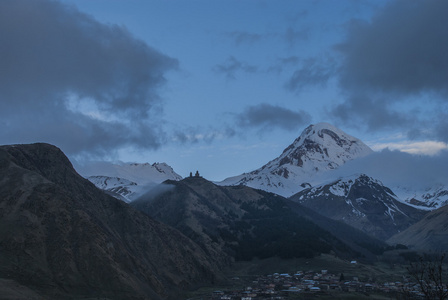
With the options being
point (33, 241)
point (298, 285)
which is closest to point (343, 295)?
point (298, 285)

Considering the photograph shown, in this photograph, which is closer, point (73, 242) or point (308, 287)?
point (73, 242)

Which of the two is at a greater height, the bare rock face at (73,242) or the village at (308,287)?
the bare rock face at (73,242)

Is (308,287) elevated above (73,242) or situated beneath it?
situated beneath

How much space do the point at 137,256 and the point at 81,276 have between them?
36.4 metres

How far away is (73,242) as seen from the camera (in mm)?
127000

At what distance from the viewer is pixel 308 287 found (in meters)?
153

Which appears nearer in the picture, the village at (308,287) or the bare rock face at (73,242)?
the bare rock face at (73,242)

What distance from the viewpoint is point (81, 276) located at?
4646 inches

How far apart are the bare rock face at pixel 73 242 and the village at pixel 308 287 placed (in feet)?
63.4

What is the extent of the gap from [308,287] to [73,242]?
7001 centimetres

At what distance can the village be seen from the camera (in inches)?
5472

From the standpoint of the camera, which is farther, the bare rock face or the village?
the village

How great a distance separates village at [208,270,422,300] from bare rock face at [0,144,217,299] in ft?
63.4

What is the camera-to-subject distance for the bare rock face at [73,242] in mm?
113938
